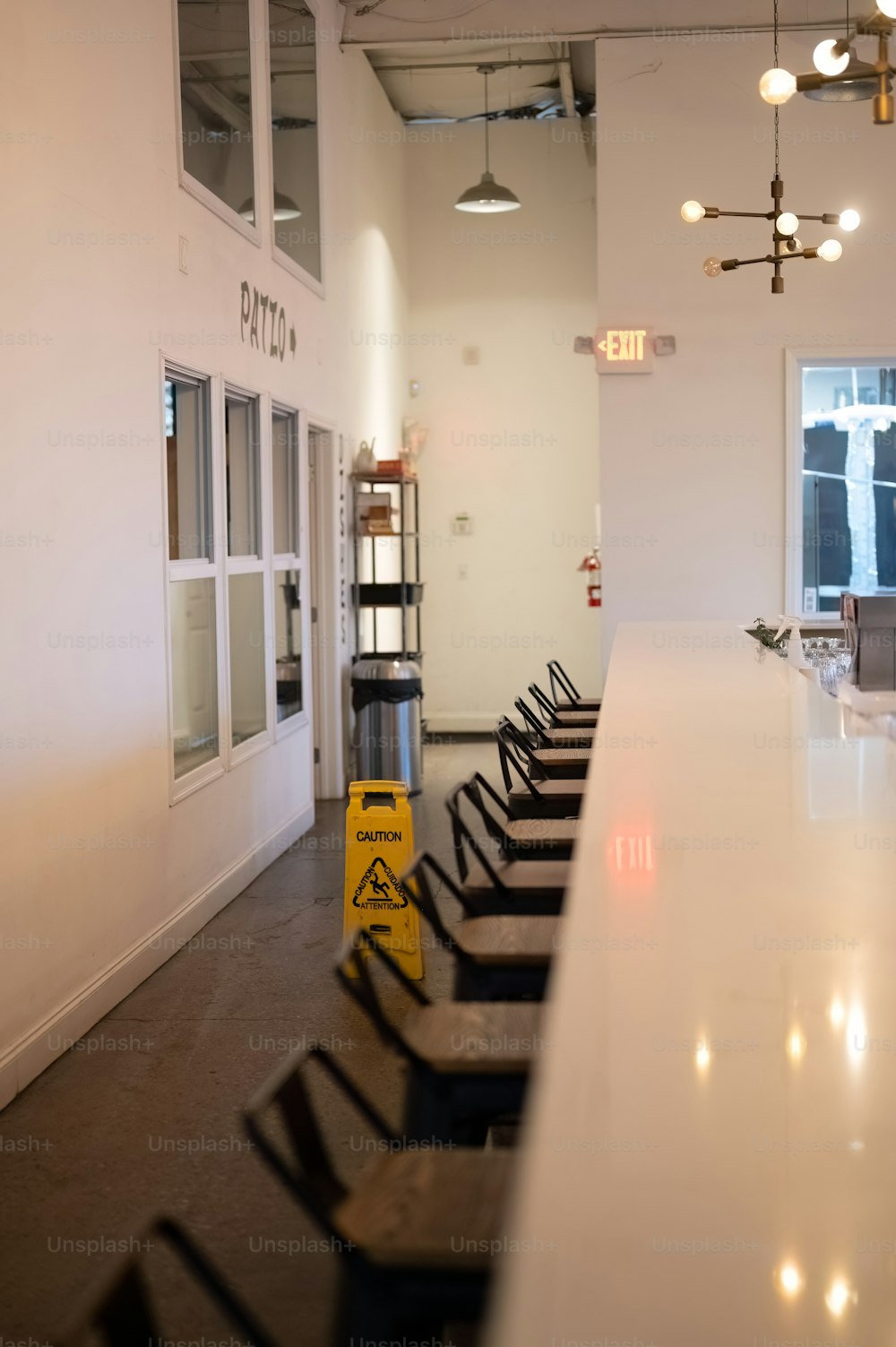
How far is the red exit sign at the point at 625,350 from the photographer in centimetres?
760

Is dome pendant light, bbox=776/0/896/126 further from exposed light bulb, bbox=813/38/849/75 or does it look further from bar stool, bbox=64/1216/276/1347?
bar stool, bbox=64/1216/276/1347

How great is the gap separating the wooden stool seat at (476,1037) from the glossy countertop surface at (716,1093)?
240 millimetres

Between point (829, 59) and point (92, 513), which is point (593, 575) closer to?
point (92, 513)

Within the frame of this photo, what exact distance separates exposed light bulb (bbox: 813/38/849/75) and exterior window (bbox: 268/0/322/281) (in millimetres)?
3264

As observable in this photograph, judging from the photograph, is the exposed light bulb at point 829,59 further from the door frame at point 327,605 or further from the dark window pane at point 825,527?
the dark window pane at point 825,527

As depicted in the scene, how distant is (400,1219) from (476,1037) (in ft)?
1.55

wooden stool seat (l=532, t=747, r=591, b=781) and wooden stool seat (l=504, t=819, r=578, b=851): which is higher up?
wooden stool seat (l=532, t=747, r=591, b=781)

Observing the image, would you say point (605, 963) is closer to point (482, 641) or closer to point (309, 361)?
point (309, 361)

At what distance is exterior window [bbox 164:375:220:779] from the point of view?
15.6 feet

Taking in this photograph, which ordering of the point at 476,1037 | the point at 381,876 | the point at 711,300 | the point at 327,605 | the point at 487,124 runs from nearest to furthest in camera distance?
1. the point at 476,1037
2. the point at 381,876
3. the point at 327,605
4. the point at 711,300
5. the point at 487,124

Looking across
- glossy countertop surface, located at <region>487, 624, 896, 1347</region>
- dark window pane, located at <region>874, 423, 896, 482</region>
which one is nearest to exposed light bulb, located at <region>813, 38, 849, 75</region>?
glossy countertop surface, located at <region>487, 624, 896, 1347</region>

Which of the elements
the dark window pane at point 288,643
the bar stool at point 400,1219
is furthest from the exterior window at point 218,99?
the bar stool at point 400,1219

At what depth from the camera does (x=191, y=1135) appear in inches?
124

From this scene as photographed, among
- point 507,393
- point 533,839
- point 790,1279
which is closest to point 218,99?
point 533,839
